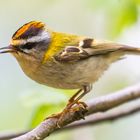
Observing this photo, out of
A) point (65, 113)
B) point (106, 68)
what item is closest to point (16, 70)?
point (106, 68)

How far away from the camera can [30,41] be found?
4.64 m

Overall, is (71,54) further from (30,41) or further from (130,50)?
(130,50)

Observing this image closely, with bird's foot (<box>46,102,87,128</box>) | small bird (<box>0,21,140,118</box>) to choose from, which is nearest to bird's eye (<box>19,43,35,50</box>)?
small bird (<box>0,21,140,118</box>)

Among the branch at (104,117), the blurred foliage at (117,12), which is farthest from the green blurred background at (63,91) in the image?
the branch at (104,117)

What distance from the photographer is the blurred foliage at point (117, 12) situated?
4469 millimetres

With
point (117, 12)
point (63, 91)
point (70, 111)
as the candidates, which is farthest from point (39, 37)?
point (70, 111)

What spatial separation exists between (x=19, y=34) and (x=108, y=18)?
0.92 meters

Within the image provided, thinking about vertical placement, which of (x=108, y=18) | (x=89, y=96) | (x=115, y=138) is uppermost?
(x=108, y=18)

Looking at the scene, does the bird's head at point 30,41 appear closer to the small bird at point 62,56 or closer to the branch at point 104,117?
the small bird at point 62,56

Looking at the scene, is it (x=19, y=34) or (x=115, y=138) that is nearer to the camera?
(x=19, y=34)

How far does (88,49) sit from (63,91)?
1.50 feet

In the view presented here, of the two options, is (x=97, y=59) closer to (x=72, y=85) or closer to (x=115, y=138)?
(x=72, y=85)

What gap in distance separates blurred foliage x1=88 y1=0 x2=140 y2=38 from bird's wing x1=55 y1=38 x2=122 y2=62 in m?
0.15

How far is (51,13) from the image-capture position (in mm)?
7293
